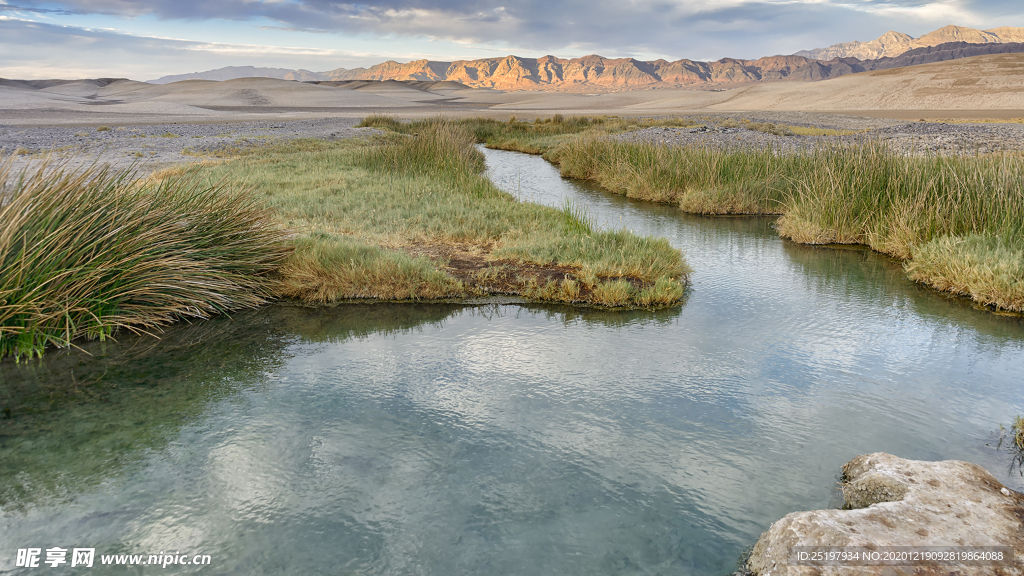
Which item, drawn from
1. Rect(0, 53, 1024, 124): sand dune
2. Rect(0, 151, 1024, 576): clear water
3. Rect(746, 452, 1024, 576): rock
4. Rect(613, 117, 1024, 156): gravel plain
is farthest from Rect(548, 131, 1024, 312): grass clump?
Rect(0, 53, 1024, 124): sand dune

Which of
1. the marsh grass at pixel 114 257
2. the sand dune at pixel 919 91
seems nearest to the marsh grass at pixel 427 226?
the marsh grass at pixel 114 257

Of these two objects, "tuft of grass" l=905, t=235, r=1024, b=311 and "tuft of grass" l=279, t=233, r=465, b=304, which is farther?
"tuft of grass" l=279, t=233, r=465, b=304

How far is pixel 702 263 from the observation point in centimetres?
825

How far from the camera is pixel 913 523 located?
8.61 ft

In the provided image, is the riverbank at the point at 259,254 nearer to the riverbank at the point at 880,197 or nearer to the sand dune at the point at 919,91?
the riverbank at the point at 880,197

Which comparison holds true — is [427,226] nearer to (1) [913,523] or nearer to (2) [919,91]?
(1) [913,523]

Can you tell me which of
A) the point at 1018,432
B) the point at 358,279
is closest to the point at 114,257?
the point at 358,279

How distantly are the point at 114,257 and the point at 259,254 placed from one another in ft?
5.36

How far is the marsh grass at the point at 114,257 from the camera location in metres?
4.61

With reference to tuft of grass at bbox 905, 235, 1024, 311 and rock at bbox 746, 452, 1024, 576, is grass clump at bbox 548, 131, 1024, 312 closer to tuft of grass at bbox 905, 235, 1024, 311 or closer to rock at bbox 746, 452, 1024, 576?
tuft of grass at bbox 905, 235, 1024, 311

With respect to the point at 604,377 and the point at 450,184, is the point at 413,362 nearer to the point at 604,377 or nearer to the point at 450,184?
the point at 604,377

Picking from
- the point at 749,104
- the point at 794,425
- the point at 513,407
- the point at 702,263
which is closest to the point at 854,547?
the point at 794,425

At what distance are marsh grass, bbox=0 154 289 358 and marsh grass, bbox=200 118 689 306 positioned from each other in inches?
24.6

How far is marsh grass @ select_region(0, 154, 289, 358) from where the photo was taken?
15.1 ft
